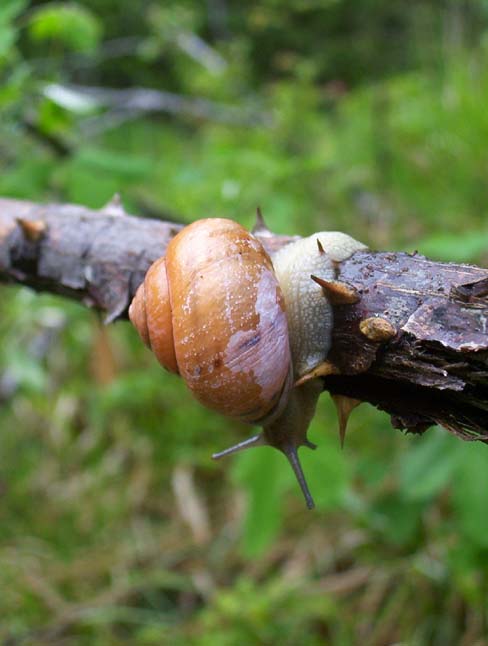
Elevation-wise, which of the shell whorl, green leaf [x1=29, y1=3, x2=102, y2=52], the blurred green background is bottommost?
the blurred green background

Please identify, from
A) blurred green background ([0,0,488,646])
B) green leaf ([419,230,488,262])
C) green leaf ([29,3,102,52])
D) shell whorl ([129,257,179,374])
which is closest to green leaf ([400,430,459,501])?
blurred green background ([0,0,488,646])

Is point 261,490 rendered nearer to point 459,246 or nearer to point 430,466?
point 430,466

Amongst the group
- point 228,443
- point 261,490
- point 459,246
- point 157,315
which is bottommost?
point 228,443

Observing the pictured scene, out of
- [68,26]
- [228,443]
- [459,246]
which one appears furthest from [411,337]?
[228,443]

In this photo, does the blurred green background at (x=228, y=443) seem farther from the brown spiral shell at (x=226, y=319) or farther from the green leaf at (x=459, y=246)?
the brown spiral shell at (x=226, y=319)

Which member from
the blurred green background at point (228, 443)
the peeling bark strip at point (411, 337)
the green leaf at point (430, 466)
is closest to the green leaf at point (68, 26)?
the blurred green background at point (228, 443)

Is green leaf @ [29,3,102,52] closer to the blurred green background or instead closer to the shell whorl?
the blurred green background

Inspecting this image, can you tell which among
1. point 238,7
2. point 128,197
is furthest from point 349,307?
point 238,7
